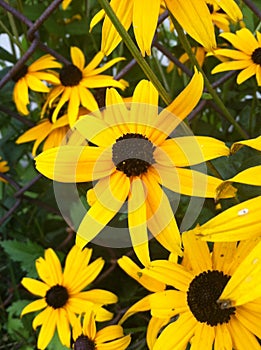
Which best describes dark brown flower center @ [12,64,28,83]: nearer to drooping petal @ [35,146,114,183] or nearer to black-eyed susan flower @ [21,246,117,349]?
black-eyed susan flower @ [21,246,117,349]

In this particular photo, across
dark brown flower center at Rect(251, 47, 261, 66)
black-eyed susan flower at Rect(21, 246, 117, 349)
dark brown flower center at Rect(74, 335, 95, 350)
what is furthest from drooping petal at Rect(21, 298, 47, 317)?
dark brown flower center at Rect(251, 47, 261, 66)

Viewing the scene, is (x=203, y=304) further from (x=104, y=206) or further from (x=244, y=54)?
(x=244, y=54)

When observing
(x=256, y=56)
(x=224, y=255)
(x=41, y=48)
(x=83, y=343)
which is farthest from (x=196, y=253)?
(x=41, y=48)

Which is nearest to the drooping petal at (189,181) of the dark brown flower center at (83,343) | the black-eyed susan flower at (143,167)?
the black-eyed susan flower at (143,167)

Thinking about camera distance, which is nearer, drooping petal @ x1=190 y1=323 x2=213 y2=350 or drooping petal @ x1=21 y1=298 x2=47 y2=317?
drooping petal @ x1=190 y1=323 x2=213 y2=350

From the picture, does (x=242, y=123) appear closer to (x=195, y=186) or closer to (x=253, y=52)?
(x=253, y=52)

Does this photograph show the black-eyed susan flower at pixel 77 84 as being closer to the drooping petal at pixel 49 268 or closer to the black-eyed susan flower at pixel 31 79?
the black-eyed susan flower at pixel 31 79

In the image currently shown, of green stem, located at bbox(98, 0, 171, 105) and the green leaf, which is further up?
green stem, located at bbox(98, 0, 171, 105)
